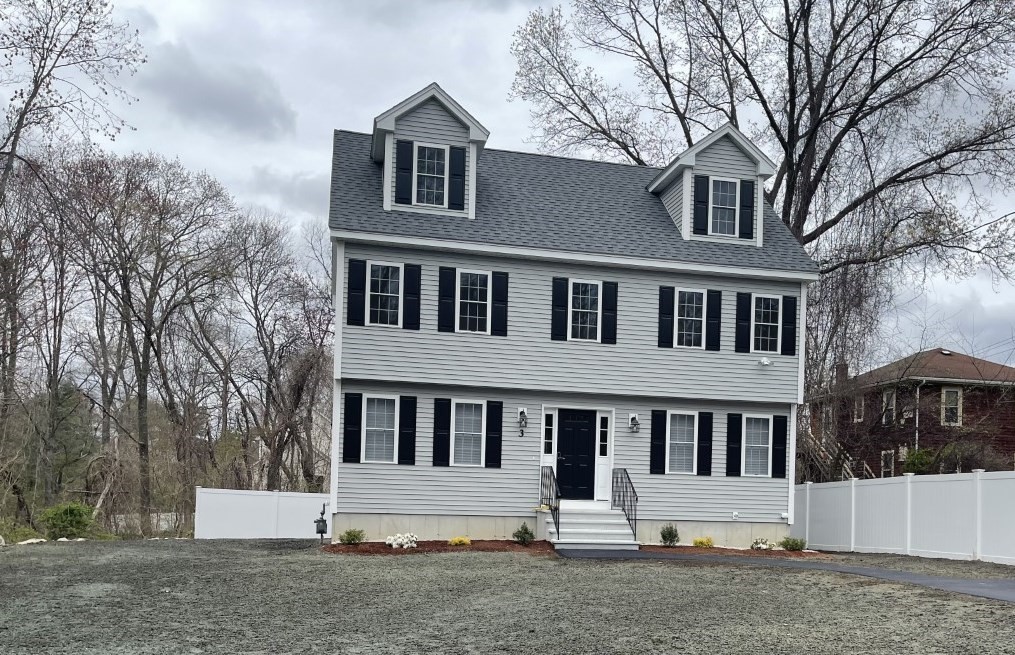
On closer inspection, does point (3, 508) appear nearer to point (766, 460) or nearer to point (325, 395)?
point (325, 395)

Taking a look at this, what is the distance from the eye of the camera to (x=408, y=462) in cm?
2005

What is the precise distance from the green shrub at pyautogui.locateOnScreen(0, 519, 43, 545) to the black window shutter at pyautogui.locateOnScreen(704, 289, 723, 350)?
15.7 metres

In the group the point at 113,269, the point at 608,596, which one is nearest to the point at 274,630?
the point at 608,596

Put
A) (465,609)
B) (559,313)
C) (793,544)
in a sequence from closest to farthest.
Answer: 1. (465,609)
2. (793,544)
3. (559,313)

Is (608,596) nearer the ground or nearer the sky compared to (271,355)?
nearer the ground

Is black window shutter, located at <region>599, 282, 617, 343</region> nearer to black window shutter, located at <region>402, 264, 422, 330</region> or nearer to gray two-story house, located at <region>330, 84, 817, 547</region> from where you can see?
gray two-story house, located at <region>330, 84, 817, 547</region>

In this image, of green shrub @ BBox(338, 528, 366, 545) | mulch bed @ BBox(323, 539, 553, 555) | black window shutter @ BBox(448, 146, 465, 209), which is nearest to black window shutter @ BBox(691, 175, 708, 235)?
black window shutter @ BBox(448, 146, 465, 209)

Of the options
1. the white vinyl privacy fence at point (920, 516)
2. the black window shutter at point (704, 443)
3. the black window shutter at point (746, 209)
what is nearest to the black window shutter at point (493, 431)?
the black window shutter at point (704, 443)

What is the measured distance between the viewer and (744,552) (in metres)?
20.2

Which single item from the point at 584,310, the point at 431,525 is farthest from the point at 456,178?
the point at 431,525

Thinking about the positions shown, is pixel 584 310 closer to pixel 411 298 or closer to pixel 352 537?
pixel 411 298

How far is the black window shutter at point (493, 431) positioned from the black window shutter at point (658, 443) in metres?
3.22

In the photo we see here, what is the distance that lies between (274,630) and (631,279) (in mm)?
12753

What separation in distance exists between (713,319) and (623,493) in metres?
4.15
